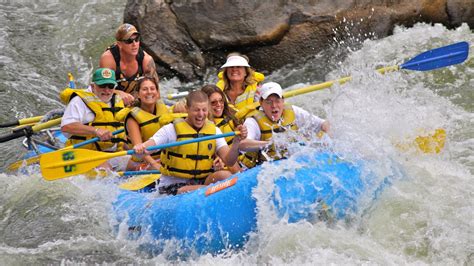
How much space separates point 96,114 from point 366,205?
2.35 meters

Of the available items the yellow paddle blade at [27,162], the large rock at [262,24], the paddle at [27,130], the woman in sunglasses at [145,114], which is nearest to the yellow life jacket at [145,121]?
the woman in sunglasses at [145,114]

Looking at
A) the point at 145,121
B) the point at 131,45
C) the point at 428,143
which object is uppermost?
the point at 131,45

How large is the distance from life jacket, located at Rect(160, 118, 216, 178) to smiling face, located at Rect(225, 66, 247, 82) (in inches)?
40.8

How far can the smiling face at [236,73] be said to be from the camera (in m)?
6.50

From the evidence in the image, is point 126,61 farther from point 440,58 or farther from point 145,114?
point 440,58

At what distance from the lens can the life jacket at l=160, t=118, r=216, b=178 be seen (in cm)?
Answer: 549

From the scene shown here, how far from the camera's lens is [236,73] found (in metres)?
6.51

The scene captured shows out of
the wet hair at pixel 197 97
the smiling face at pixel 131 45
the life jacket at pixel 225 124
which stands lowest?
the life jacket at pixel 225 124

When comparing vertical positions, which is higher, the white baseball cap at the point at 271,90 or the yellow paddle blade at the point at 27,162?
the white baseball cap at the point at 271,90

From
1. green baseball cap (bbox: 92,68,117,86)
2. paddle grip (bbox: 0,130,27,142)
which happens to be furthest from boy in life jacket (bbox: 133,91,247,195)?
paddle grip (bbox: 0,130,27,142)

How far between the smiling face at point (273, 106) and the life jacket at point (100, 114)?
1382 millimetres

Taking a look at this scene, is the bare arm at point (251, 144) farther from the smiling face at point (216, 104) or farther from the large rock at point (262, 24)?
the large rock at point (262, 24)

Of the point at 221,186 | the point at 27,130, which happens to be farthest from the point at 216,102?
the point at 27,130

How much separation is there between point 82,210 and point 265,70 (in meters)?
3.75
